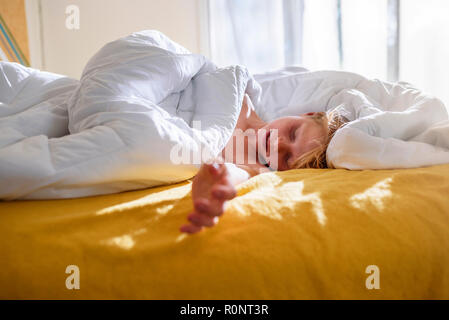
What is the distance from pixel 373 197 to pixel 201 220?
0.33 meters

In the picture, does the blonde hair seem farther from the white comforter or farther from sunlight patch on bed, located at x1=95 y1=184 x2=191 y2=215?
sunlight patch on bed, located at x1=95 y1=184 x2=191 y2=215

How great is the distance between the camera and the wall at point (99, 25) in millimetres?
2471

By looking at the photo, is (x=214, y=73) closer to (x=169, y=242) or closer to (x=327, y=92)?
(x=327, y=92)

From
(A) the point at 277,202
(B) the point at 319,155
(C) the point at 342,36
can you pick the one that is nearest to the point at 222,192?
(A) the point at 277,202

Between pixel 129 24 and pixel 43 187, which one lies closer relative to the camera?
pixel 43 187

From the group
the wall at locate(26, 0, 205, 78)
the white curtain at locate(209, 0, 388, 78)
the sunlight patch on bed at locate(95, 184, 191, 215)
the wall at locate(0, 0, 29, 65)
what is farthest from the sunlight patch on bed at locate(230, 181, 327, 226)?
the wall at locate(26, 0, 205, 78)

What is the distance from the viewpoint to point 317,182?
0.73 m

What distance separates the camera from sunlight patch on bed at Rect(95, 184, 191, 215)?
57 centimetres

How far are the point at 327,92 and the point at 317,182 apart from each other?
0.66 meters

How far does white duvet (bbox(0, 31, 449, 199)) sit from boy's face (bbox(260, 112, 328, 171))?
0.12 metres

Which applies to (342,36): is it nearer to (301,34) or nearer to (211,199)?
(301,34)

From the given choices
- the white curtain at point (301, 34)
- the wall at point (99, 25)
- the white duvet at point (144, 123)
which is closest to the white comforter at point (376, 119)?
the white duvet at point (144, 123)

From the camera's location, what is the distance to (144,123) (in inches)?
26.8

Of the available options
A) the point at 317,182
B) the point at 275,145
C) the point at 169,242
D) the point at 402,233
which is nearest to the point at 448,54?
the point at 275,145
